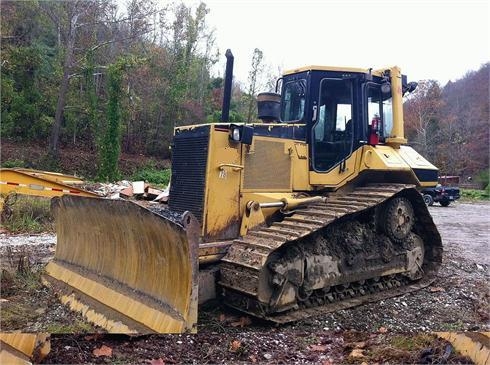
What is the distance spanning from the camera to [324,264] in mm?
5629

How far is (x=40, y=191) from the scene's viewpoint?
35.2 feet

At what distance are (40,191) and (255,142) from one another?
265 inches

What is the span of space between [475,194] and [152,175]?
21.6m

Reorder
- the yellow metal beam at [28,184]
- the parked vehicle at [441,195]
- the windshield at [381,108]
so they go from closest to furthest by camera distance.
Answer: the windshield at [381,108] < the yellow metal beam at [28,184] < the parked vehicle at [441,195]

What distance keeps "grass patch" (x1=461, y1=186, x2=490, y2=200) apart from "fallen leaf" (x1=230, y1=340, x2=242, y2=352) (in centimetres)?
2927

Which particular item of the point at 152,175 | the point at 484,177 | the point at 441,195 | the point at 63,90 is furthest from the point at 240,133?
the point at 484,177

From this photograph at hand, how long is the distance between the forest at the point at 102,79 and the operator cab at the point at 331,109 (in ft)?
42.3

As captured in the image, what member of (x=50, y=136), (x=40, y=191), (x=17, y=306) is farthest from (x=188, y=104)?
(x=17, y=306)

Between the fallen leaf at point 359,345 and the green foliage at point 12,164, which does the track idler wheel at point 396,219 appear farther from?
the green foliage at point 12,164

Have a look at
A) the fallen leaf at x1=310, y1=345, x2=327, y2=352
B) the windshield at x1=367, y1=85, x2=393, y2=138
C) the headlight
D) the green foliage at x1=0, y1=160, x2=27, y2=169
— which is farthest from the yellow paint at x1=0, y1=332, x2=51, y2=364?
the green foliage at x1=0, y1=160, x2=27, y2=169

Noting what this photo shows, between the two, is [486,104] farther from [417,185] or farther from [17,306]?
[17,306]

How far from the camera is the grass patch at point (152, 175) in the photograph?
19.9 meters

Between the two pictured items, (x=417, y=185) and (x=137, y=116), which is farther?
(x=137, y=116)

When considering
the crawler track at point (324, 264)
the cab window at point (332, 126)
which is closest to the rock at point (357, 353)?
the crawler track at point (324, 264)
